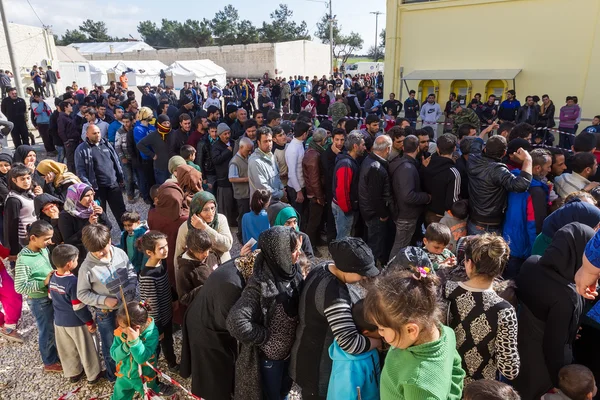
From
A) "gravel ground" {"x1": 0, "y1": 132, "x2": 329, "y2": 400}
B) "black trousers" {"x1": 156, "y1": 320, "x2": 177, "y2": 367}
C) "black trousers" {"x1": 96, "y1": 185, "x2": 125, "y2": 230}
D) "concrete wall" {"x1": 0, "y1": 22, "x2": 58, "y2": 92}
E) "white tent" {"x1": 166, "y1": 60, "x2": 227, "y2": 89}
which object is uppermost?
"concrete wall" {"x1": 0, "y1": 22, "x2": 58, "y2": 92}

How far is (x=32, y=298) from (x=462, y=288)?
3.52m

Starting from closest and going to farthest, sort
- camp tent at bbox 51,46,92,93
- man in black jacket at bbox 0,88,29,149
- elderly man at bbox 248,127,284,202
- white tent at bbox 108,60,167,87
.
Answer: elderly man at bbox 248,127,284,202 → man in black jacket at bbox 0,88,29,149 → camp tent at bbox 51,46,92,93 → white tent at bbox 108,60,167,87

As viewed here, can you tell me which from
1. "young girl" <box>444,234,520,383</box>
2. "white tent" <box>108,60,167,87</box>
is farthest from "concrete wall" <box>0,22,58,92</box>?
"young girl" <box>444,234,520,383</box>

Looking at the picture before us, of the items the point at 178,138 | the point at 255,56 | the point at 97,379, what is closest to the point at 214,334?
the point at 97,379

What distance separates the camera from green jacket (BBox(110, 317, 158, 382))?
2.85 meters

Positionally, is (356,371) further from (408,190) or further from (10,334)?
(10,334)

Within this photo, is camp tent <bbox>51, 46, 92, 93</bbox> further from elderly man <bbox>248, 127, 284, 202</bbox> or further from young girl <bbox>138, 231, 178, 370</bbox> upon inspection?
young girl <bbox>138, 231, 178, 370</bbox>

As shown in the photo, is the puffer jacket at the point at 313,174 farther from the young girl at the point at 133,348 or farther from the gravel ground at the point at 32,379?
the young girl at the point at 133,348

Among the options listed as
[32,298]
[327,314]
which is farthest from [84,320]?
[327,314]

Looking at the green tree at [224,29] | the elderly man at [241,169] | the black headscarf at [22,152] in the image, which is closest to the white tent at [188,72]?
the black headscarf at [22,152]

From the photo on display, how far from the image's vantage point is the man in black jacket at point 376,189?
15.1 ft

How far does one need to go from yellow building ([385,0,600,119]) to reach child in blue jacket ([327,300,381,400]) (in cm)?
1234

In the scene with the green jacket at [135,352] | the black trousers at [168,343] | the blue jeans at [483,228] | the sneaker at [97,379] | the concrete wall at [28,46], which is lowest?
the sneaker at [97,379]

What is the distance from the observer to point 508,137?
571cm
